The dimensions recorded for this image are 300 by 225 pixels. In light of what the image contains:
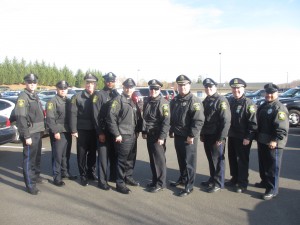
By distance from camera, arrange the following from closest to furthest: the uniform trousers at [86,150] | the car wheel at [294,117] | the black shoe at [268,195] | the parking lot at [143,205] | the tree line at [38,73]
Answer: the parking lot at [143,205] → the black shoe at [268,195] → the uniform trousers at [86,150] → the car wheel at [294,117] → the tree line at [38,73]

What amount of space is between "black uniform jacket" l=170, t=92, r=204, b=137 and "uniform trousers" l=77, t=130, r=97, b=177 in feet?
5.22

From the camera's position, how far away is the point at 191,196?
17.1 ft

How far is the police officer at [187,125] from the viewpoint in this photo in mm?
5195

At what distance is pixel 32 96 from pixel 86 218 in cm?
242

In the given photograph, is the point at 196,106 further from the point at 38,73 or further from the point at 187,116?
the point at 38,73

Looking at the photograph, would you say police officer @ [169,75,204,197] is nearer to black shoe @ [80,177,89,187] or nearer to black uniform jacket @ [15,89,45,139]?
black shoe @ [80,177,89,187]

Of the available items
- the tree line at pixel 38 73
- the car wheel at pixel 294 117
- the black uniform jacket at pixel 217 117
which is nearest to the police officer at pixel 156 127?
the black uniform jacket at pixel 217 117

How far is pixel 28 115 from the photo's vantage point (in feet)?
17.5

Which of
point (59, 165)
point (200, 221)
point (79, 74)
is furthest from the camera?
point (79, 74)

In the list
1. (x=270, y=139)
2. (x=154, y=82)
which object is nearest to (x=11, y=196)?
(x=154, y=82)

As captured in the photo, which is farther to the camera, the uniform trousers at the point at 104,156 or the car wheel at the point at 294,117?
the car wheel at the point at 294,117

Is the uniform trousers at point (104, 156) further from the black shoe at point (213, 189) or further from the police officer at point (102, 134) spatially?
the black shoe at point (213, 189)

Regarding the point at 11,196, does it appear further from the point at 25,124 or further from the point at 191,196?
the point at 191,196

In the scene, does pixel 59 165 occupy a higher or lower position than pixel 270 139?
lower
